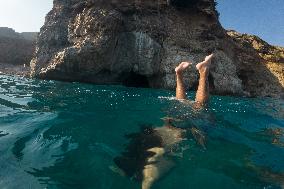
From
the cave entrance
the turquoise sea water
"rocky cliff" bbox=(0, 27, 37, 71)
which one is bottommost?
the turquoise sea water

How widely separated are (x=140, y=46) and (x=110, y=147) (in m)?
11.6

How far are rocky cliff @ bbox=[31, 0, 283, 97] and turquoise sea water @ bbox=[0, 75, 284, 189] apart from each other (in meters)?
7.17

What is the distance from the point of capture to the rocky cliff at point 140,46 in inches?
651

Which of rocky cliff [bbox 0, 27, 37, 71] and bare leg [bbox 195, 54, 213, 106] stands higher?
rocky cliff [bbox 0, 27, 37, 71]

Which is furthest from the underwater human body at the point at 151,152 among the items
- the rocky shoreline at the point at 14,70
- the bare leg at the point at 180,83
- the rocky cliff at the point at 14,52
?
the rocky cliff at the point at 14,52

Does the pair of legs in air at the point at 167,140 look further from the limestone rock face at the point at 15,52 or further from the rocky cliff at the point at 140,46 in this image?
the limestone rock face at the point at 15,52

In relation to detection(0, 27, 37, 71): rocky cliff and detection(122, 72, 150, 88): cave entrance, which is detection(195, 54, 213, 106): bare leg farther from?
detection(0, 27, 37, 71): rocky cliff

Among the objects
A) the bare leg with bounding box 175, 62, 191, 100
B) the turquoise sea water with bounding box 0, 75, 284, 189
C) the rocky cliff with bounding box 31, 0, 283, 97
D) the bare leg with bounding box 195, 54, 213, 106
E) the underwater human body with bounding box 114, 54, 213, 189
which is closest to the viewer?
the turquoise sea water with bounding box 0, 75, 284, 189

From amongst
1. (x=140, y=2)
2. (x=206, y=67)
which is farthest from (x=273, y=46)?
(x=206, y=67)

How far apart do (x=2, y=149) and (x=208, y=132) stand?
405cm

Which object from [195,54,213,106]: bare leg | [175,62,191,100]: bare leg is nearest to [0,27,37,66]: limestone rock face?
[175,62,191,100]: bare leg

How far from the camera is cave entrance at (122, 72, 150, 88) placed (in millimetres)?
17556

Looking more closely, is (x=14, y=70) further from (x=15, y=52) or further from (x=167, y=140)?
(x=167, y=140)

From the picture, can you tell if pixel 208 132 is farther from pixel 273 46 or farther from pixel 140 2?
pixel 273 46
